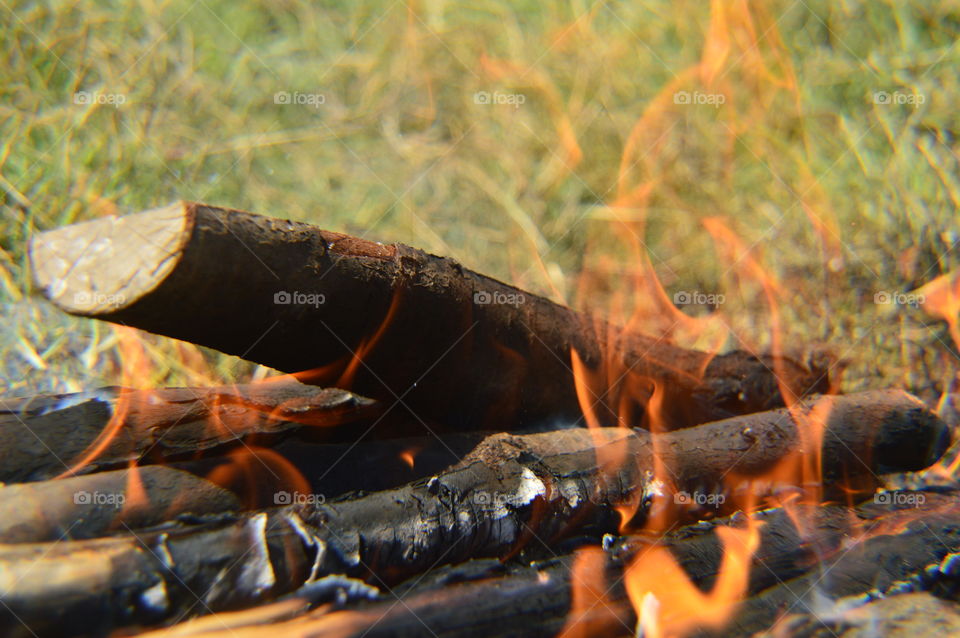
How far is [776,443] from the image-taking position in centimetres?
206

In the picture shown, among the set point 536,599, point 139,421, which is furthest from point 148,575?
point 536,599

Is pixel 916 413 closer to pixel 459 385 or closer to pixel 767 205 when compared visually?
pixel 459 385

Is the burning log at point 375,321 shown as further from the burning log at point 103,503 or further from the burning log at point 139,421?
the burning log at point 103,503

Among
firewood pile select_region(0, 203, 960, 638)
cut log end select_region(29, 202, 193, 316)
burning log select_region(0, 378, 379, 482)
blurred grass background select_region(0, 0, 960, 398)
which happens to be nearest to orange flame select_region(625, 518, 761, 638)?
firewood pile select_region(0, 203, 960, 638)

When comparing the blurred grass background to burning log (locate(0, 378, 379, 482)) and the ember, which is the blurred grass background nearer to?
the ember

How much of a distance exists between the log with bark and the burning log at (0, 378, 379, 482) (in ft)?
1.05

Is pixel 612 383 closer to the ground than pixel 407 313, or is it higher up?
closer to the ground

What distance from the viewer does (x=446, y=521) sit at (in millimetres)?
1576

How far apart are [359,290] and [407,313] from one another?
17 centimetres

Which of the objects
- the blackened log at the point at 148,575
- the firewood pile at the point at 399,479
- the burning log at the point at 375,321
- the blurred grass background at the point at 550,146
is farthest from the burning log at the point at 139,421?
the blurred grass background at the point at 550,146

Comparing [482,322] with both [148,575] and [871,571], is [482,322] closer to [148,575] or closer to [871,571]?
[148,575]

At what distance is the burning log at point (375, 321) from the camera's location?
4.33 ft

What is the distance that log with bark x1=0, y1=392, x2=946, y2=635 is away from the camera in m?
1.18

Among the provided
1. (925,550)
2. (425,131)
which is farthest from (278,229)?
(425,131)
